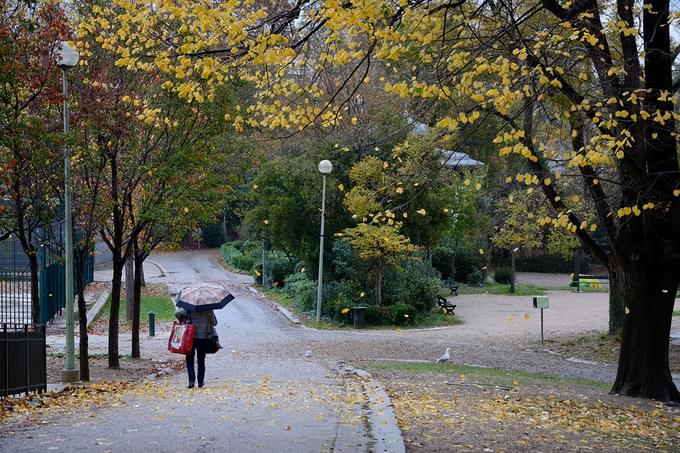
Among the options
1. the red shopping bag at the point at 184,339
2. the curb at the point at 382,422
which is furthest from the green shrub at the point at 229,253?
the curb at the point at 382,422

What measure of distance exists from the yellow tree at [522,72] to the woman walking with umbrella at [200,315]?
2918 mm

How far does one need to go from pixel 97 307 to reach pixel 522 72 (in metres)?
28.3

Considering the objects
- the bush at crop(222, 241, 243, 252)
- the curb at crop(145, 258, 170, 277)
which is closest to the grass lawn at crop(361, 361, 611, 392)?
the curb at crop(145, 258, 170, 277)

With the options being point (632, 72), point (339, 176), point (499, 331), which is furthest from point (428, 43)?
point (339, 176)

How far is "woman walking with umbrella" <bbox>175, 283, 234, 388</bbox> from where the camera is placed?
44.9 ft

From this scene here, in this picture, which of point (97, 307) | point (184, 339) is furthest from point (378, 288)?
point (184, 339)

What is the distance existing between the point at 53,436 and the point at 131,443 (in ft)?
3.35

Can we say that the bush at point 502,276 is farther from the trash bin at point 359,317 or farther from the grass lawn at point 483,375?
the grass lawn at point 483,375

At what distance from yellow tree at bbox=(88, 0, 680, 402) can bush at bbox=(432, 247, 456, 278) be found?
30.6 meters

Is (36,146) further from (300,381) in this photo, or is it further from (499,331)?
(499,331)

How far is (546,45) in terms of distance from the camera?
38.1 feet

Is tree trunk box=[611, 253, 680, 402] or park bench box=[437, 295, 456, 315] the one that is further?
park bench box=[437, 295, 456, 315]

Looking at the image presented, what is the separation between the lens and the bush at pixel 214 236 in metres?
74.1

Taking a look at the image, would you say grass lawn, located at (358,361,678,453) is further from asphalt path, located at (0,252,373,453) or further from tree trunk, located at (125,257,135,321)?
tree trunk, located at (125,257,135,321)
